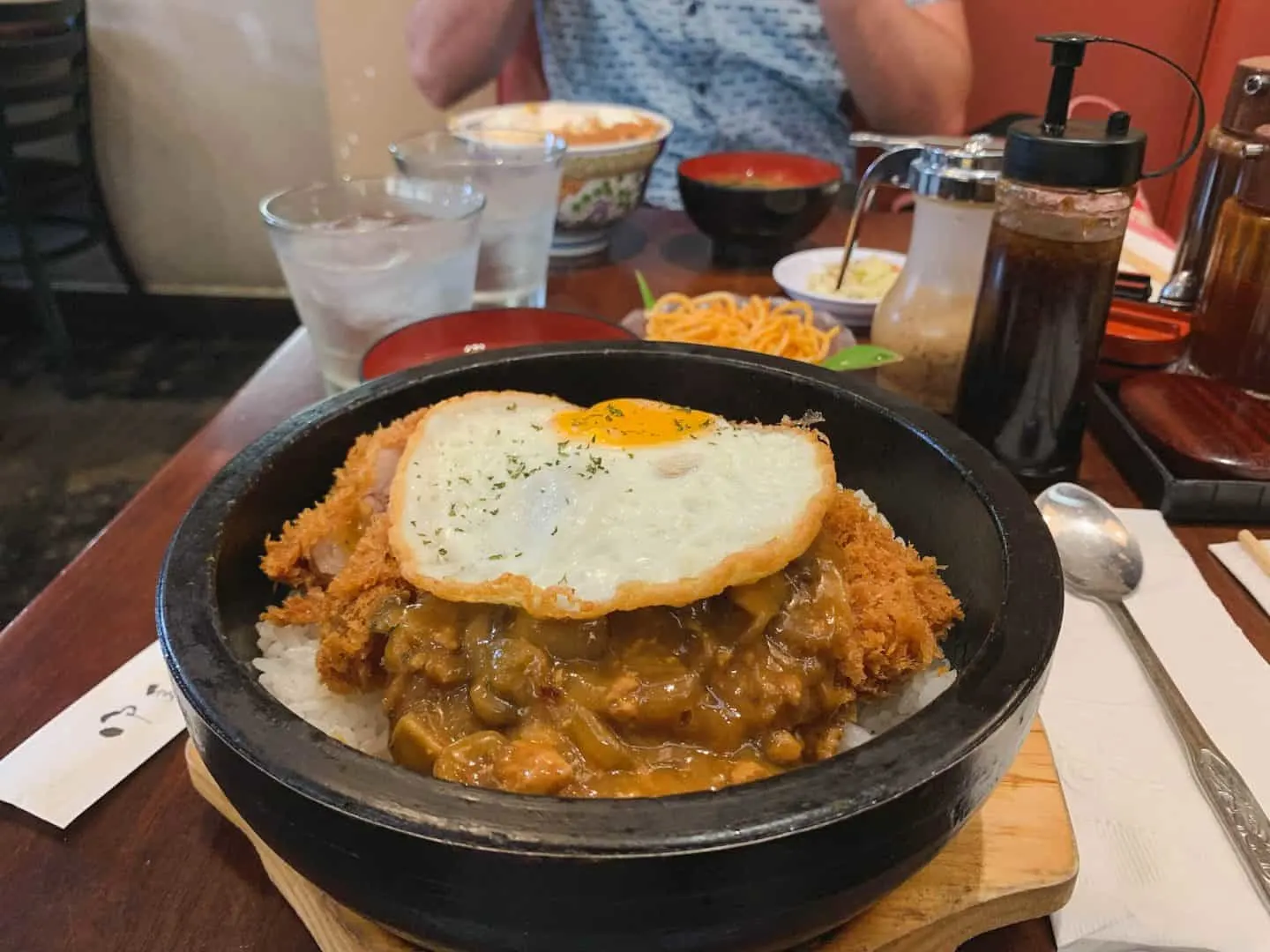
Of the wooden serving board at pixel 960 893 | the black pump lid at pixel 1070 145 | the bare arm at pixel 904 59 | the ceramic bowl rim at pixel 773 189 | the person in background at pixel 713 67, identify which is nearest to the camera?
the wooden serving board at pixel 960 893

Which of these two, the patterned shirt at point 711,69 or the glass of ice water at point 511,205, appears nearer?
the glass of ice water at point 511,205

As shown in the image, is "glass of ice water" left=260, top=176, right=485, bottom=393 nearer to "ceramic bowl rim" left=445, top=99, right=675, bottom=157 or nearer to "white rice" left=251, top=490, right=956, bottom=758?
"ceramic bowl rim" left=445, top=99, right=675, bottom=157

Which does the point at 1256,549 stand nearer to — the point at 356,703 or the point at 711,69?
the point at 356,703

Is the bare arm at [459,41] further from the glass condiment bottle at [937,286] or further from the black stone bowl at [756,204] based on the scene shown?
the glass condiment bottle at [937,286]

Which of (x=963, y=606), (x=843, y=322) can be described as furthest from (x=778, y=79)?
(x=963, y=606)

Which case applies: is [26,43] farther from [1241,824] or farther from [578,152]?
[1241,824]

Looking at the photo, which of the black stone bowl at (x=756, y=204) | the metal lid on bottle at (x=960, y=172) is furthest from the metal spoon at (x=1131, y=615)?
the black stone bowl at (x=756, y=204)
